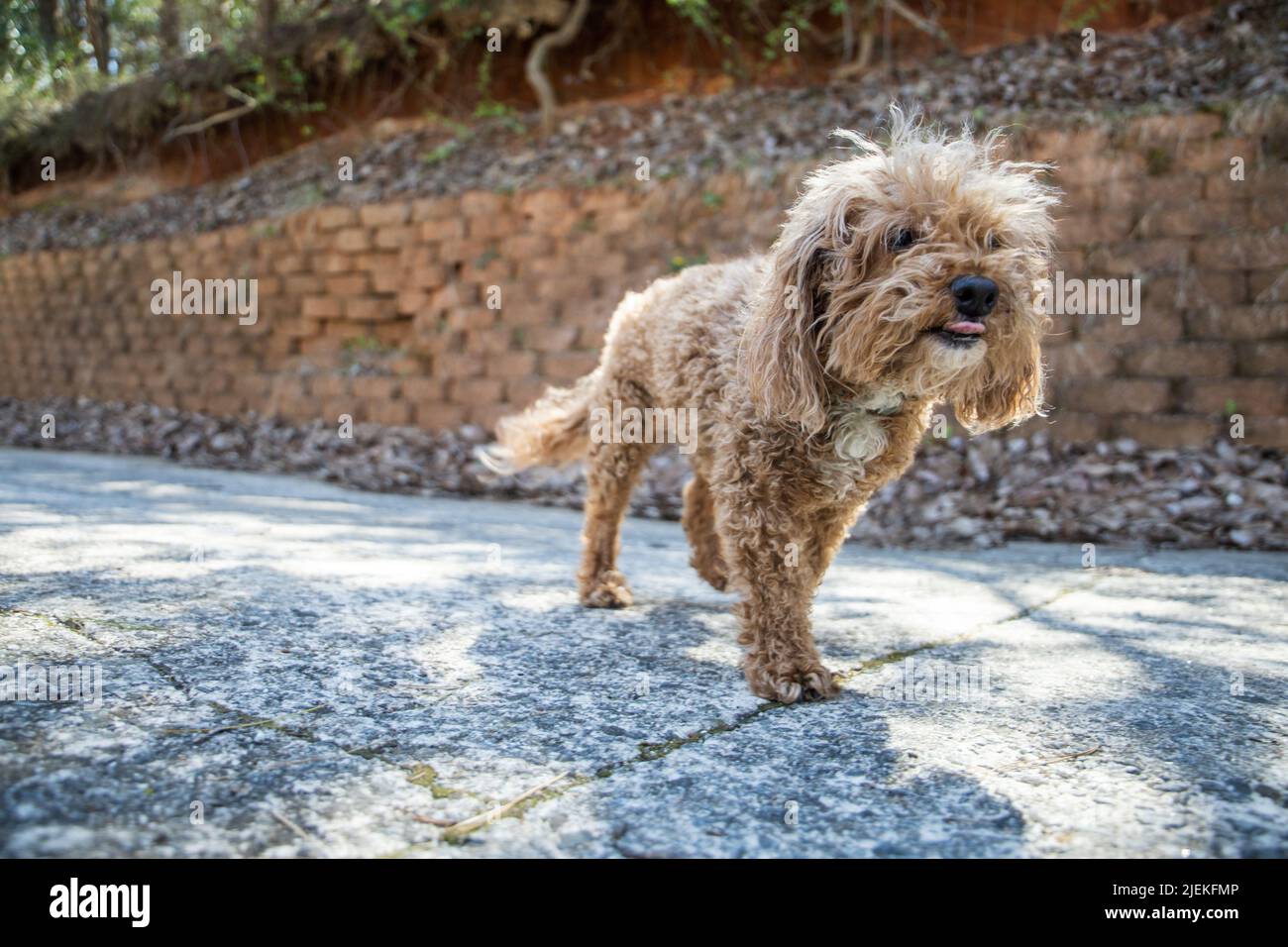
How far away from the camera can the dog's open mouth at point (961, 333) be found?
8.07 feet

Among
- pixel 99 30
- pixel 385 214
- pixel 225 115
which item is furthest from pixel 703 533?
pixel 99 30

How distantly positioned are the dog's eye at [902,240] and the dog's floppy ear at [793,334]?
8.4 inches

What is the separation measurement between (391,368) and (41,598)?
22.4 feet

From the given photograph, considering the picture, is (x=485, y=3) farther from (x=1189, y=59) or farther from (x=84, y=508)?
(x=84, y=508)

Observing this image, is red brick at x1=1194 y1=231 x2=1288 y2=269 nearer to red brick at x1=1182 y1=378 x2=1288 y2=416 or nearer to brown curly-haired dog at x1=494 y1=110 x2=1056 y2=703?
red brick at x1=1182 y1=378 x2=1288 y2=416

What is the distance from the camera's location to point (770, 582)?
2809 millimetres

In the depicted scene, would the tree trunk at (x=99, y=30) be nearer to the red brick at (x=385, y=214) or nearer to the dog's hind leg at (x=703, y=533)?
the red brick at (x=385, y=214)

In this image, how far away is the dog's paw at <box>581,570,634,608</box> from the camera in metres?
3.58

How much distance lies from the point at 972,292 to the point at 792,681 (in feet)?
3.76

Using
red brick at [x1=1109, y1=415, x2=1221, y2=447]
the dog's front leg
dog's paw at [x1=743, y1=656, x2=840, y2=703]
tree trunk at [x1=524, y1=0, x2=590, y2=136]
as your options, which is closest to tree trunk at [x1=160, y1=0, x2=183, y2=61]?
tree trunk at [x1=524, y1=0, x2=590, y2=136]

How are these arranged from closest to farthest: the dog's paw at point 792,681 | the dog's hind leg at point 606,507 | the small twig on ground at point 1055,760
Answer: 1. the small twig on ground at point 1055,760
2. the dog's paw at point 792,681
3. the dog's hind leg at point 606,507

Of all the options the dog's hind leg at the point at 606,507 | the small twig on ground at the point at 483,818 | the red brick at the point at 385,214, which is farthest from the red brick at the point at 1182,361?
the red brick at the point at 385,214

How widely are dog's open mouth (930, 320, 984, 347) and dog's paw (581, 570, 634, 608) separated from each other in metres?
1.65

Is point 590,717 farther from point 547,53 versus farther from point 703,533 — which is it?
point 547,53
